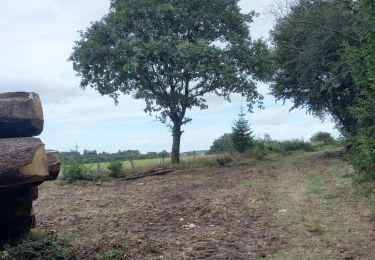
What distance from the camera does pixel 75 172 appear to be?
19.0 meters

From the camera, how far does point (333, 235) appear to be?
25.5ft

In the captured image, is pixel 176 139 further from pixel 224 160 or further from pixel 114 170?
pixel 114 170

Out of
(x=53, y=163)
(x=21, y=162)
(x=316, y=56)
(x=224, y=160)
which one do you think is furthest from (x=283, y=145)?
(x=21, y=162)

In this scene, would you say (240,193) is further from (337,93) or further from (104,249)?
(337,93)

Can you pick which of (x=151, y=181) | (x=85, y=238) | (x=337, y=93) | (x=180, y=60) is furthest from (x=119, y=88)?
(x=85, y=238)

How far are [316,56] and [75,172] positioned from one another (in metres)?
11.5

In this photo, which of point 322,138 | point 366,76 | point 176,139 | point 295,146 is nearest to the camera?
point 366,76

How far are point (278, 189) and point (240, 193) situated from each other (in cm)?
136

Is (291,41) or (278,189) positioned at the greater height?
(291,41)

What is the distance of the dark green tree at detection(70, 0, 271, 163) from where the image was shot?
69.7ft

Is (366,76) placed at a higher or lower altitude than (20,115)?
higher

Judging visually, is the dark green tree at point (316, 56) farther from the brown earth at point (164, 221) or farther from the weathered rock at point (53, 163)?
the weathered rock at point (53, 163)

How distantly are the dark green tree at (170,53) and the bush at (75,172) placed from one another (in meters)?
4.65

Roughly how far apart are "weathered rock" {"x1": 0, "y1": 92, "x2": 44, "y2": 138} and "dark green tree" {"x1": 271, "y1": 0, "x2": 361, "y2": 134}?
43.5ft
